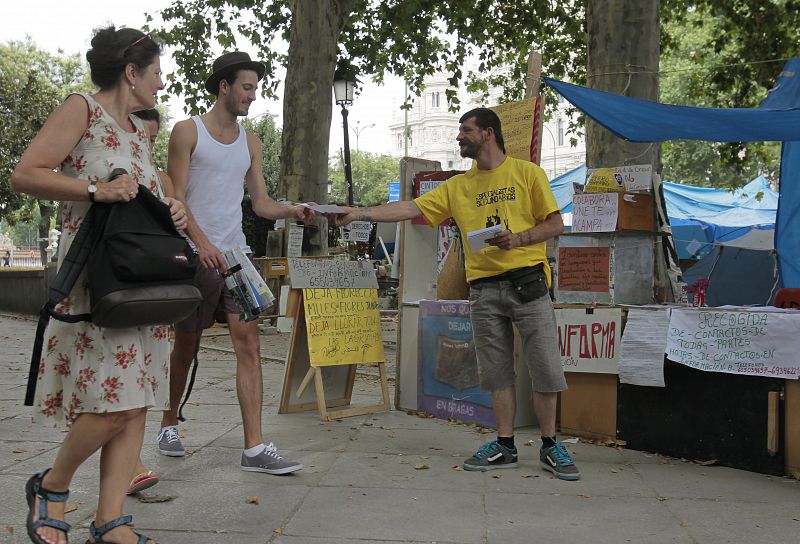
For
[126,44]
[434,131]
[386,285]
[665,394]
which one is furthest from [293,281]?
[434,131]

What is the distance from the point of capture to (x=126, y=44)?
9.86 ft

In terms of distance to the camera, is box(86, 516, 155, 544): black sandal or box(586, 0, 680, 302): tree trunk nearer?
box(86, 516, 155, 544): black sandal

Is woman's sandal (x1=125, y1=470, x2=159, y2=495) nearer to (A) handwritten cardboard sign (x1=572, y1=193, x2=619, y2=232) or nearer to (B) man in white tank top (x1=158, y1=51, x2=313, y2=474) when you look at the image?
(B) man in white tank top (x1=158, y1=51, x2=313, y2=474)

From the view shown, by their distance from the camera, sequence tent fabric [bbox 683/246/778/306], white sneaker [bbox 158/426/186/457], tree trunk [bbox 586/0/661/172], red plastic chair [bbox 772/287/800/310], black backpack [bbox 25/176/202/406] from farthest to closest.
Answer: tent fabric [bbox 683/246/778/306] → tree trunk [bbox 586/0/661/172] → red plastic chair [bbox 772/287/800/310] → white sneaker [bbox 158/426/186/457] → black backpack [bbox 25/176/202/406]

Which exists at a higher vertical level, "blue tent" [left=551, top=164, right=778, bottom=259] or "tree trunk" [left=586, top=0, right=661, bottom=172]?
"tree trunk" [left=586, top=0, right=661, bottom=172]

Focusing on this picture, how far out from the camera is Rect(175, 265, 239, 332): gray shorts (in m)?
4.47

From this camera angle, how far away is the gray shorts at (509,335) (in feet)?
15.7

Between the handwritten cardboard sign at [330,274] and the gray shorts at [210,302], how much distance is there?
1446mm

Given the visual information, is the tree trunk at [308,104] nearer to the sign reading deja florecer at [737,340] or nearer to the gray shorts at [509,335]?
the gray shorts at [509,335]

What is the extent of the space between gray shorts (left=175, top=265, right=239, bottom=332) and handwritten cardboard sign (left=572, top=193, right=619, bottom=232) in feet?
8.21

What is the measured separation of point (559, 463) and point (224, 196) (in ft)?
7.57

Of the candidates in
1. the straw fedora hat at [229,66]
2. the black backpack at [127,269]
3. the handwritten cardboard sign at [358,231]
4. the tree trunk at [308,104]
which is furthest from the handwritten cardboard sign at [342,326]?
the tree trunk at [308,104]

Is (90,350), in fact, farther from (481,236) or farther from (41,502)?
(481,236)

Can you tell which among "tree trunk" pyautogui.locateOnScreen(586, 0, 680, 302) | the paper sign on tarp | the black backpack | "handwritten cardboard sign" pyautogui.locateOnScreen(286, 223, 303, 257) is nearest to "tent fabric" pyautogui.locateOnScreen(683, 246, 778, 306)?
"tree trunk" pyautogui.locateOnScreen(586, 0, 680, 302)
